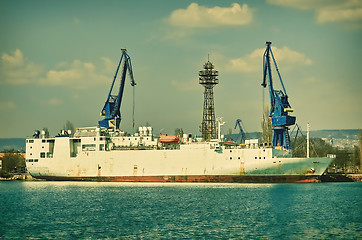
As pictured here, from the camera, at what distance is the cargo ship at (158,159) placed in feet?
202

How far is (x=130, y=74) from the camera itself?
272ft

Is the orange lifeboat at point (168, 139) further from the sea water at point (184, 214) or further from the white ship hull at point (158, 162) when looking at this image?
the sea water at point (184, 214)

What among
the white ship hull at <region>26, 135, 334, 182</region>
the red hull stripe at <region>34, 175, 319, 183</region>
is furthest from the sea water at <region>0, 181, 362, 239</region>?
the white ship hull at <region>26, 135, 334, 182</region>

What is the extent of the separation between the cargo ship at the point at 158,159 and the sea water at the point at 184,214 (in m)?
8.77

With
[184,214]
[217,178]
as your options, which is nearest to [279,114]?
[217,178]

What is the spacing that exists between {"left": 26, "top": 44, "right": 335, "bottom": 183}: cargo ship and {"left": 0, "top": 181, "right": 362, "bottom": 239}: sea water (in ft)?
28.8

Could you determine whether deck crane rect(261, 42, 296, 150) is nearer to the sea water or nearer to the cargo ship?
the cargo ship

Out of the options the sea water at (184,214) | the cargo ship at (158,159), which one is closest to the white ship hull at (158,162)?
the cargo ship at (158,159)

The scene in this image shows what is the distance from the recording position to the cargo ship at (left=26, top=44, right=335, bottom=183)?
61625 mm

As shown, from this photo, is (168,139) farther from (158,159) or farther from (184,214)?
(184,214)

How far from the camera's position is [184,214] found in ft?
118

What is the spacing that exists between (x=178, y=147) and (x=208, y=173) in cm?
652

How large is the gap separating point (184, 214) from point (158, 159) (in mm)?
30423

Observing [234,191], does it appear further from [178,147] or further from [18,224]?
[18,224]
